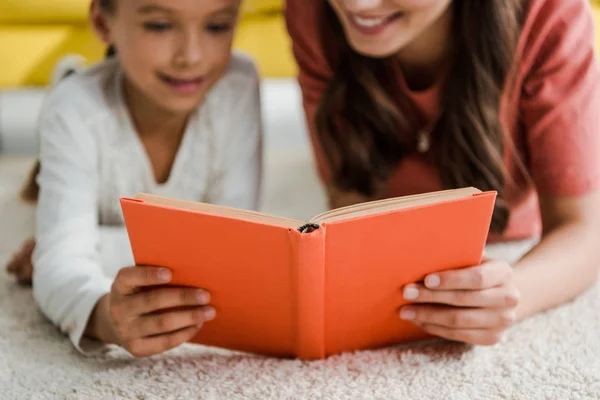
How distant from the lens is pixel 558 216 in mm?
986

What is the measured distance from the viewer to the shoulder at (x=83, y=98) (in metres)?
1.07

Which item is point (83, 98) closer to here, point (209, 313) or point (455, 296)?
point (209, 313)

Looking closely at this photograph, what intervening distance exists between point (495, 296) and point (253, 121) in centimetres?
55

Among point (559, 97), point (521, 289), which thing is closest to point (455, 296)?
point (521, 289)

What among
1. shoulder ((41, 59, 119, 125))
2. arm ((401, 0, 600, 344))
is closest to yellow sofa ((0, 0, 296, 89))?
shoulder ((41, 59, 119, 125))

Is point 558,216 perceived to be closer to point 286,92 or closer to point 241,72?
point 241,72

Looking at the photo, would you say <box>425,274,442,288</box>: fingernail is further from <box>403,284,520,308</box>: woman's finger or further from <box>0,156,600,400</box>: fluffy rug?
<box>0,156,600,400</box>: fluffy rug

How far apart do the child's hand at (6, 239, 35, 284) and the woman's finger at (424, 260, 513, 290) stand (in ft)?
2.16

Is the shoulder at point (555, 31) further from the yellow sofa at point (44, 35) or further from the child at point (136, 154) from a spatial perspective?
the yellow sofa at point (44, 35)

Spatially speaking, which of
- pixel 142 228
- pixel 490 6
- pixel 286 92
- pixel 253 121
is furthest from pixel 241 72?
pixel 286 92

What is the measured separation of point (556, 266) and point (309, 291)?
0.38 metres

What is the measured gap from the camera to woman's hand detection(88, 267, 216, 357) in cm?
76

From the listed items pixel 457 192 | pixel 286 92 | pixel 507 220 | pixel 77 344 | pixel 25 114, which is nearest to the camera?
pixel 457 192

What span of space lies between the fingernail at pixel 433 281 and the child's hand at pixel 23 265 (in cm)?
65
